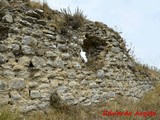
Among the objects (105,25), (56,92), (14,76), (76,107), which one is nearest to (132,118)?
(76,107)

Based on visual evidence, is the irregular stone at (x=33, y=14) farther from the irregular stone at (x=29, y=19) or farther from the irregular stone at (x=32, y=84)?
the irregular stone at (x=32, y=84)

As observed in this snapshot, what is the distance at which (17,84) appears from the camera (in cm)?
554

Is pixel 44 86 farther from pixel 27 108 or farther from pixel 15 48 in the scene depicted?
pixel 15 48

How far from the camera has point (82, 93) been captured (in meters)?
6.78

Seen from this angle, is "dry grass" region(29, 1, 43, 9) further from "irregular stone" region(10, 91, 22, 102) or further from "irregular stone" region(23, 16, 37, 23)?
"irregular stone" region(10, 91, 22, 102)

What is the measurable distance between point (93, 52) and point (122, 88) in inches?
52.5

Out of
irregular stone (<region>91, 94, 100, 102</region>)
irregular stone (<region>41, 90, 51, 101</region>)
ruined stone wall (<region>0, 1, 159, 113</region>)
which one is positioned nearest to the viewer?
ruined stone wall (<region>0, 1, 159, 113</region>)

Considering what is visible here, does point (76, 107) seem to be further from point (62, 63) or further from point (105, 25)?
point (105, 25)

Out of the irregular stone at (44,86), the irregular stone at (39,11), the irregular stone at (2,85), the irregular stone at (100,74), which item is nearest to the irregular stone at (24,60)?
the irregular stone at (44,86)

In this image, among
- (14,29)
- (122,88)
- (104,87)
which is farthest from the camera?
(122,88)

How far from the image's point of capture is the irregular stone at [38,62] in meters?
6.02

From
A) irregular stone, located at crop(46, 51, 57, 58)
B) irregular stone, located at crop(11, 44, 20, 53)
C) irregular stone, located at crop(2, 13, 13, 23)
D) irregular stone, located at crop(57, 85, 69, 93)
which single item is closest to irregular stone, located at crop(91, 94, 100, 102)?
irregular stone, located at crop(57, 85, 69, 93)

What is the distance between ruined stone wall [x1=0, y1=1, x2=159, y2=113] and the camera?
18.4 ft

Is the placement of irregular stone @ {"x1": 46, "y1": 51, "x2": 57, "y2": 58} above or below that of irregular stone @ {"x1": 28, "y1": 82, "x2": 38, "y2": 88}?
above
